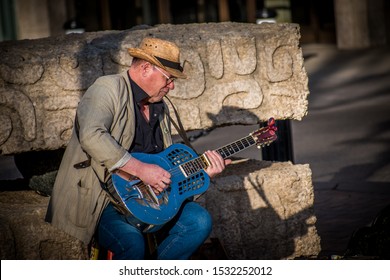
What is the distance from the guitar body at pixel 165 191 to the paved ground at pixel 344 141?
Answer: 1730 millimetres

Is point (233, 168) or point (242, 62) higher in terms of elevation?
point (242, 62)

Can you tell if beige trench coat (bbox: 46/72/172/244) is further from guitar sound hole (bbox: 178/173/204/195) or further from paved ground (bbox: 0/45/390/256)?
paved ground (bbox: 0/45/390/256)

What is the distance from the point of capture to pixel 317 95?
13.5 meters

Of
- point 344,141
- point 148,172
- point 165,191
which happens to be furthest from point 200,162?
point 344,141

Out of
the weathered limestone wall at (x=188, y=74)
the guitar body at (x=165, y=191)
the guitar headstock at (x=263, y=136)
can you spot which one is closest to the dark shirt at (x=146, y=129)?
the guitar body at (x=165, y=191)

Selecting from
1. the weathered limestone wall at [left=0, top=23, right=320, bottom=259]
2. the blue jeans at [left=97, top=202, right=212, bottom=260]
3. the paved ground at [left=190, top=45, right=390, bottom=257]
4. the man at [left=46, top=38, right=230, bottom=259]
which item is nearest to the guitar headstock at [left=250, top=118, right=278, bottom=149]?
the man at [left=46, top=38, right=230, bottom=259]

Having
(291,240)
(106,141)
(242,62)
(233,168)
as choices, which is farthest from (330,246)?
(106,141)

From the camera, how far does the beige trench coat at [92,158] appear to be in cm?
453

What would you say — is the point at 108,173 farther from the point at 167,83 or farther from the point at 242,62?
the point at 242,62

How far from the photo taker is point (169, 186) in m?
4.73

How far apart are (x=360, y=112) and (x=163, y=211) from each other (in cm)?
731

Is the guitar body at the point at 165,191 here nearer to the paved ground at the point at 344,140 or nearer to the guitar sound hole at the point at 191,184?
the guitar sound hole at the point at 191,184

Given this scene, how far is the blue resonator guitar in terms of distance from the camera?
15.1ft

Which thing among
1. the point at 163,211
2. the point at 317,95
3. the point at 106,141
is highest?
the point at 106,141
